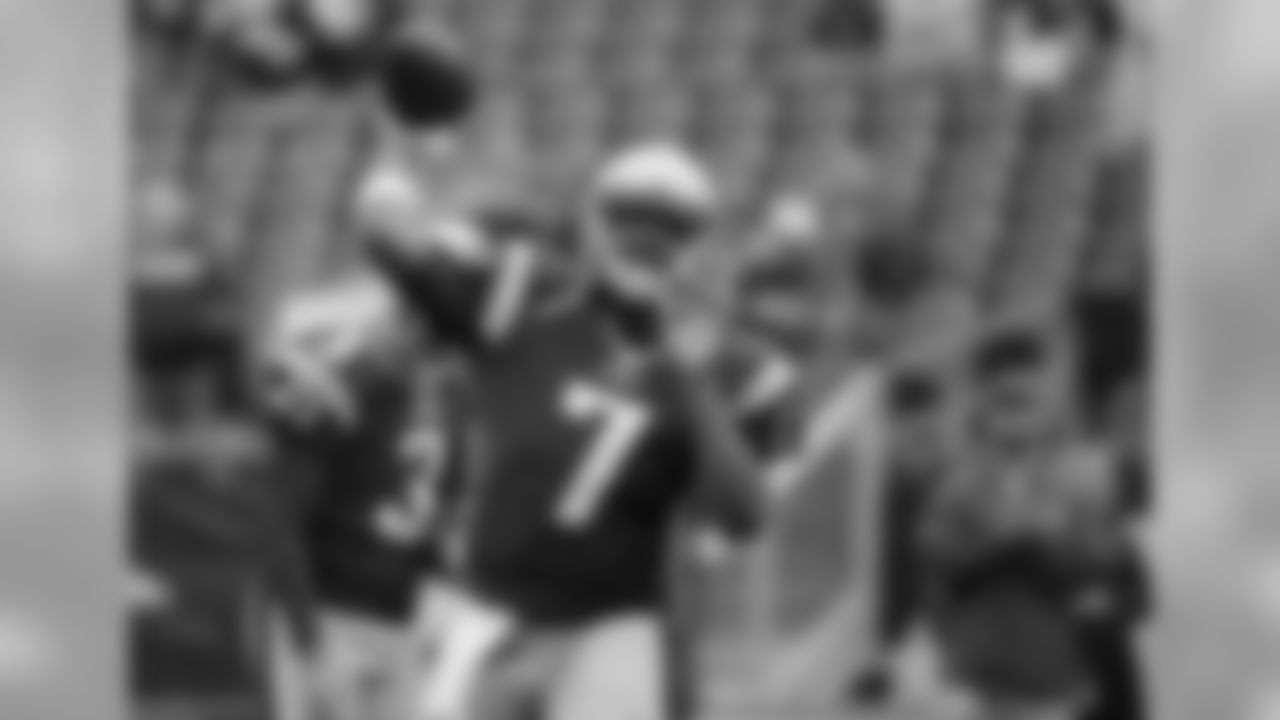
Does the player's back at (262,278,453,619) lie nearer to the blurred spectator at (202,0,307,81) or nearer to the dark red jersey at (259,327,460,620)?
the dark red jersey at (259,327,460,620)

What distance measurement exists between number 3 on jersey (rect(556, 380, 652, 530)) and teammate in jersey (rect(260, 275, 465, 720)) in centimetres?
7

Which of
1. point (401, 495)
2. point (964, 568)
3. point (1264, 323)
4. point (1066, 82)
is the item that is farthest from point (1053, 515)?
point (1264, 323)

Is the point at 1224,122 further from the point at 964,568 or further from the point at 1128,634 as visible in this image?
the point at 964,568

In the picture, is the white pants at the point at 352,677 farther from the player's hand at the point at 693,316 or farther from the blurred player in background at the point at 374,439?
the player's hand at the point at 693,316

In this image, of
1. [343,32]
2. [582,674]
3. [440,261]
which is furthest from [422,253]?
[582,674]

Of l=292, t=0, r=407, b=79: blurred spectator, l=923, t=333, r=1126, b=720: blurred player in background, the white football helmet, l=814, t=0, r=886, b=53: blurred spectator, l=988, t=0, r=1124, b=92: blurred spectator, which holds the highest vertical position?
l=292, t=0, r=407, b=79: blurred spectator

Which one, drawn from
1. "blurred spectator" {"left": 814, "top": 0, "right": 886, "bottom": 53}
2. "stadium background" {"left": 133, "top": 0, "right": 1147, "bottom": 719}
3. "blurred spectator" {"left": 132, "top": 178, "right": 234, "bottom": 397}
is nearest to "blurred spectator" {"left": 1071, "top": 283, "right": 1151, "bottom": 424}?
"stadium background" {"left": 133, "top": 0, "right": 1147, "bottom": 719}

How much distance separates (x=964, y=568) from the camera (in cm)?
92

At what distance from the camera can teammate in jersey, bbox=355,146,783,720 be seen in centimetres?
84

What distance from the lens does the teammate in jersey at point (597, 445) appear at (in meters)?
0.84

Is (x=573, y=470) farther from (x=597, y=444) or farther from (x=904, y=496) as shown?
(x=904, y=496)

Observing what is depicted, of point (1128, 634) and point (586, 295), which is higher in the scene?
point (586, 295)

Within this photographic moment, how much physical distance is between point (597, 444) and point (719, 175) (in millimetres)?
131

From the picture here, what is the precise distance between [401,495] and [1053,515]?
31cm
